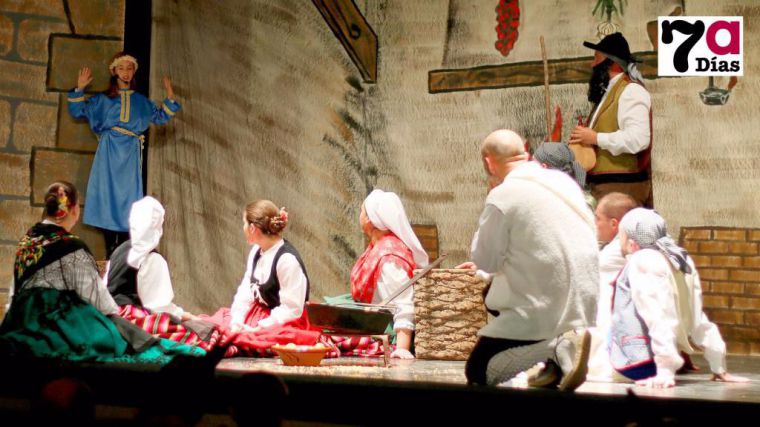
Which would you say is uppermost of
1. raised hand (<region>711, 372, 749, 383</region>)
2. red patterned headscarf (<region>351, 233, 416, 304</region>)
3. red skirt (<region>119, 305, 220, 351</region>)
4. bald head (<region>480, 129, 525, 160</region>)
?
bald head (<region>480, 129, 525, 160</region>)

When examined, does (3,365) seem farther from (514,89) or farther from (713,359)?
(514,89)

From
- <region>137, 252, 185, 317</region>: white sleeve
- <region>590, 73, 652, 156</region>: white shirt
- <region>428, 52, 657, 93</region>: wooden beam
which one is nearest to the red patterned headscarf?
<region>137, 252, 185, 317</region>: white sleeve

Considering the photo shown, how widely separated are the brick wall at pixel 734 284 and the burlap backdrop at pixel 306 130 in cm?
187

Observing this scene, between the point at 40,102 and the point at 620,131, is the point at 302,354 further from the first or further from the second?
the point at 40,102

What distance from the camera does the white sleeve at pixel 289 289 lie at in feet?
21.9

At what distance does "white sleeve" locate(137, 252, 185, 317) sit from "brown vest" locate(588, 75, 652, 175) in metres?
2.94

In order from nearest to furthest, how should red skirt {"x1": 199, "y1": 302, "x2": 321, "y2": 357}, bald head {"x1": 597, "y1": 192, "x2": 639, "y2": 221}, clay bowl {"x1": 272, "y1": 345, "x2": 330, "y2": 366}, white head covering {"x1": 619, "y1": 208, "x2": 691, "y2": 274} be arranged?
1. white head covering {"x1": 619, "y1": 208, "x2": 691, "y2": 274}
2. bald head {"x1": 597, "y1": 192, "x2": 639, "y2": 221}
3. clay bowl {"x1": 272, "y1": 345, "x2": 330, "y2": 366}
4. red skirt {"x1": 199, "y1": 302, "x2": 321, "y2": 357}

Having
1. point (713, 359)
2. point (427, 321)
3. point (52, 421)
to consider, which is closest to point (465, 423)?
point (52, 421)

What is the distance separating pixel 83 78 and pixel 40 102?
1.31 ft

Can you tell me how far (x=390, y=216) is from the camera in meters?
7.16

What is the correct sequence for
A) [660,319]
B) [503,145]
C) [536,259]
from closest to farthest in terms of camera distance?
[536,259]
[503,145]
[660,319]

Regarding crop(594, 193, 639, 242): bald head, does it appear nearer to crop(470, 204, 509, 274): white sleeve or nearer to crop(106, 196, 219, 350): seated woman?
crop(470, 204, 509, 274): white sleeve

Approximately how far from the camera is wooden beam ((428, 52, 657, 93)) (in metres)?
7.62

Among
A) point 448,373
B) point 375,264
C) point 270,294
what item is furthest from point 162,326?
point 448,373
